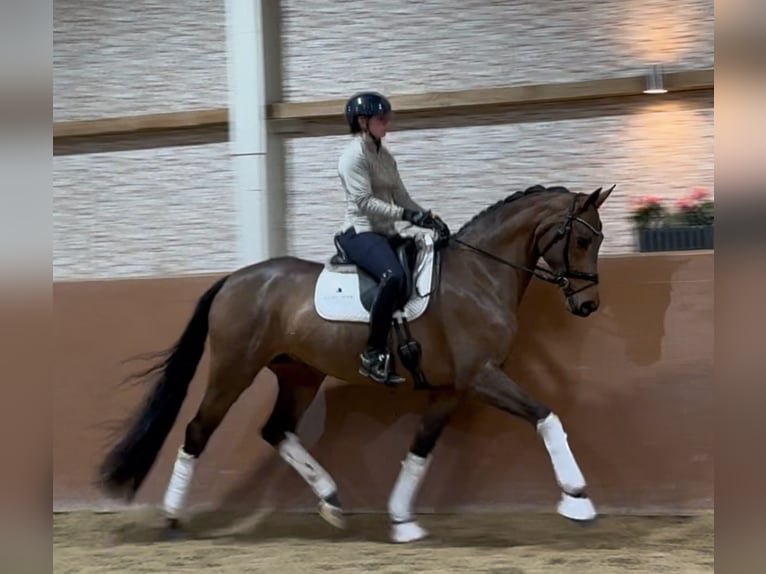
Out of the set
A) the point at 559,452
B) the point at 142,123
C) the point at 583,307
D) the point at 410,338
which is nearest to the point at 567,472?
the point at 559,452

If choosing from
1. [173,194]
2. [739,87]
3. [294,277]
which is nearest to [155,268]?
[173,194]

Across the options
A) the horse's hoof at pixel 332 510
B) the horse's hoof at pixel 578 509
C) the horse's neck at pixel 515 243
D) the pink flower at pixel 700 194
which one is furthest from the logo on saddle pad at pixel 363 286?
the pink flower at pixel 700 194

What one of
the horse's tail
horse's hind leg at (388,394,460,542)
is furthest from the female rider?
the horse's tail

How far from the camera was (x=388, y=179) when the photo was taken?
4.32 metres

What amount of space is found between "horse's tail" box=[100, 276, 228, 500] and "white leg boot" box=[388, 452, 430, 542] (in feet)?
3.89

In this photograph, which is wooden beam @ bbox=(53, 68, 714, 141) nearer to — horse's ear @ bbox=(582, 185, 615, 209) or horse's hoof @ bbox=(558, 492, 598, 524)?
horse's ear @ bbox=(582, 185, 615, 209)

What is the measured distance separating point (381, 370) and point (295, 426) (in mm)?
764

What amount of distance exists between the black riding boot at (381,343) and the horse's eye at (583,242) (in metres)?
0.85

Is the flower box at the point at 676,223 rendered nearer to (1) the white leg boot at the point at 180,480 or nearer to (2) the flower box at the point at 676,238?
(2) the flower box at the point at 676,238

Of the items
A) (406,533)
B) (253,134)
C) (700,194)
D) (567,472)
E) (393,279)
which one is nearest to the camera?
(567,472)

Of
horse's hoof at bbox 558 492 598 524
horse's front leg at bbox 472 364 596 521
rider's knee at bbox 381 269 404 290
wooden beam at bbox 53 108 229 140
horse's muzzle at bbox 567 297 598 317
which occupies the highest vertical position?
wooden beam at bbox 53 108 229 140

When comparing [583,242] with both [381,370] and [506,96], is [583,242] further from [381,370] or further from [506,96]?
[506,96]

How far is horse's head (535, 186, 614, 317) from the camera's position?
4.04m

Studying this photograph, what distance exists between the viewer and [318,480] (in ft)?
14.4
